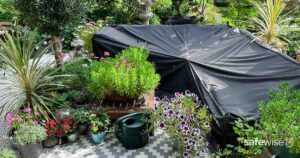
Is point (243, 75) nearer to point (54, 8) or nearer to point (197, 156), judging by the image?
point (197, 156)

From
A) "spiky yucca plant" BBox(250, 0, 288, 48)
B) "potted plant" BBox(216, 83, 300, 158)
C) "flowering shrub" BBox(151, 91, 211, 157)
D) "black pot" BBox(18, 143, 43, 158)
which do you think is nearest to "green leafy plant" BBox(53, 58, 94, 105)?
"black pot" BBox(18, 143, 43, 158)

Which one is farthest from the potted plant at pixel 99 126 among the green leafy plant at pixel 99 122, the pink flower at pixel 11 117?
the pink flower at pixel 11 117

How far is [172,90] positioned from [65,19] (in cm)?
201

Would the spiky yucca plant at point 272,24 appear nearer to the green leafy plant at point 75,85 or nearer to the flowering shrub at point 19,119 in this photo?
the green leafy plant at point 75,85

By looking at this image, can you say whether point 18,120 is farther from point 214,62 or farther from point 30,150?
point 214,62

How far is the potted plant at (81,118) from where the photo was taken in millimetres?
3377

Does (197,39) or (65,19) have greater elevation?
(65,19)

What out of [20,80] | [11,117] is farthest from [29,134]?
[20,80]

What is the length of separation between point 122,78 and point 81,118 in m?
0.79

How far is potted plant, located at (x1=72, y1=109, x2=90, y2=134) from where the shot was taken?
3.38 meters

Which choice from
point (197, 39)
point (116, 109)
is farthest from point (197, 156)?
point (197, 39)

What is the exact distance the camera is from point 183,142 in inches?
116

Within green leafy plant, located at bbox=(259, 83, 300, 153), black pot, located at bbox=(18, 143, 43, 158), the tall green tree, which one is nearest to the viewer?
green leafy plant, located at bbox=(259, 83, 300, 153)

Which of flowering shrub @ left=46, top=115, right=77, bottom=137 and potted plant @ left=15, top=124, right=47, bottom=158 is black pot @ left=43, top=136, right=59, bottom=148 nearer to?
flowering shrub @ left=46, top=115, right=77, bottom=137
